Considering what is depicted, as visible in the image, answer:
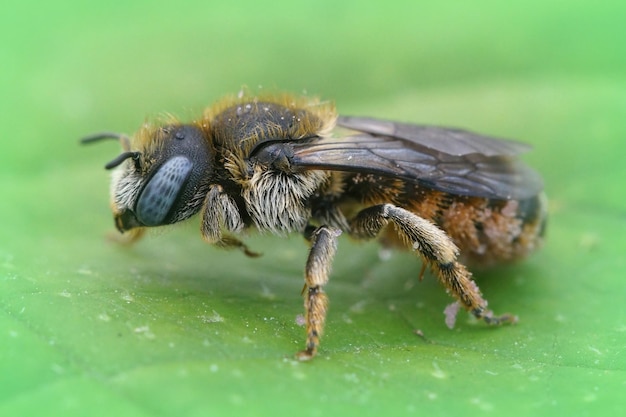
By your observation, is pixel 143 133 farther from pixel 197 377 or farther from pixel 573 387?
pixel 573 387

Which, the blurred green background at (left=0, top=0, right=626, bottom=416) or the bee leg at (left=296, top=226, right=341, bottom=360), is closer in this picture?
the blurred green background at (left=0, top=0, right=626, bottom=416)

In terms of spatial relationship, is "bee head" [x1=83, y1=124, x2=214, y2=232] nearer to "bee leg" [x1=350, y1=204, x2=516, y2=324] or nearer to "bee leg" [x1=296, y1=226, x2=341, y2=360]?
"bee leg" [x1=296, y1=226, x2=341, y2=360]

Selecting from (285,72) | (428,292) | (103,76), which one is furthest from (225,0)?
(428,292)

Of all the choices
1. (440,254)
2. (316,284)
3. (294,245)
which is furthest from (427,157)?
(294,245)

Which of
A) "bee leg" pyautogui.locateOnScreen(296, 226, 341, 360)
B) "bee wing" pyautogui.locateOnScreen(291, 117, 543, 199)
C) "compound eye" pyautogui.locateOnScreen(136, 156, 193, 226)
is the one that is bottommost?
"bee leg" pyautogui.locateOnScreen(296, 226, 341, 360)

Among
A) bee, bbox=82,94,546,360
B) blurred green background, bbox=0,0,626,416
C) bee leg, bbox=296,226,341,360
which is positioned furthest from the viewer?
bee, bbox=82,94,546,360

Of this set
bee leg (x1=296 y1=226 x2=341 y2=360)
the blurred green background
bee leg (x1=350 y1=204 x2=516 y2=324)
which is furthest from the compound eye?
bee leg (x1=350 y1=204 x2=516 y2=324)
